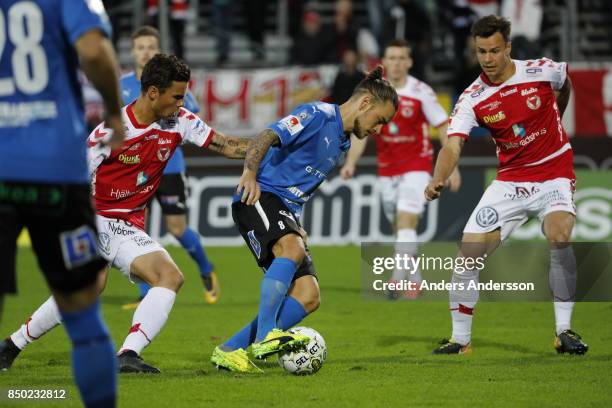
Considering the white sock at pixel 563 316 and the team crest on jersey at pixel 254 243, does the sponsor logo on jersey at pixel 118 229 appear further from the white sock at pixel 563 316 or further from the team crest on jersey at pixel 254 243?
the white sock at pixel 563 316

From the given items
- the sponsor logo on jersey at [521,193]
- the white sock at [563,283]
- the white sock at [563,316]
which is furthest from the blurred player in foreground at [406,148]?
the white sock at [563,316]

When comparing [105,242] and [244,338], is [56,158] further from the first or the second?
[244,338]

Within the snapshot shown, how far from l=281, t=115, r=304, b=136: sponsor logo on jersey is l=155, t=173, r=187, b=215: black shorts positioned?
171 inches

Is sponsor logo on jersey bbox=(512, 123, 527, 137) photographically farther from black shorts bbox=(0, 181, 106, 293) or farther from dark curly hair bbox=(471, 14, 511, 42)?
black shorts bbox=(0, 181, 106, 293)

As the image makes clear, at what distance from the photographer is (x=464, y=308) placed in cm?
839

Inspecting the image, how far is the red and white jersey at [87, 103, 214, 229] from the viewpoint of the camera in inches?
299

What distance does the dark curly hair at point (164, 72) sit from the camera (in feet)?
24.6

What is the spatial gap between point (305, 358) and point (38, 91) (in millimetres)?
3049

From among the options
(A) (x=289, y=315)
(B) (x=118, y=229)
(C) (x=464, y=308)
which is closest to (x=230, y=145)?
(B) (x=118, y=229)

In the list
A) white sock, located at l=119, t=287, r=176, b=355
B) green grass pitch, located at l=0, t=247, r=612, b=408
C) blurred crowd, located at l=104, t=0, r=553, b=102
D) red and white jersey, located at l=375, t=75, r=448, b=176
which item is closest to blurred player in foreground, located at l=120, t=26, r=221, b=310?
green grass pitch, located at l=0, t=247, r=612, b=408

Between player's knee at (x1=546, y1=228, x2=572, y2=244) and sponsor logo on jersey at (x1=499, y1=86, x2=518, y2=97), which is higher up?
sponsor logo on jersey at (x1=499, y1=86, x2=518, y2=97)

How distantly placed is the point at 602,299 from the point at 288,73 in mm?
9411

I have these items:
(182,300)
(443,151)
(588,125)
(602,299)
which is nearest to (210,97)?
(588,125)

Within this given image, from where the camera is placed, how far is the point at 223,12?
2103 centimetres
